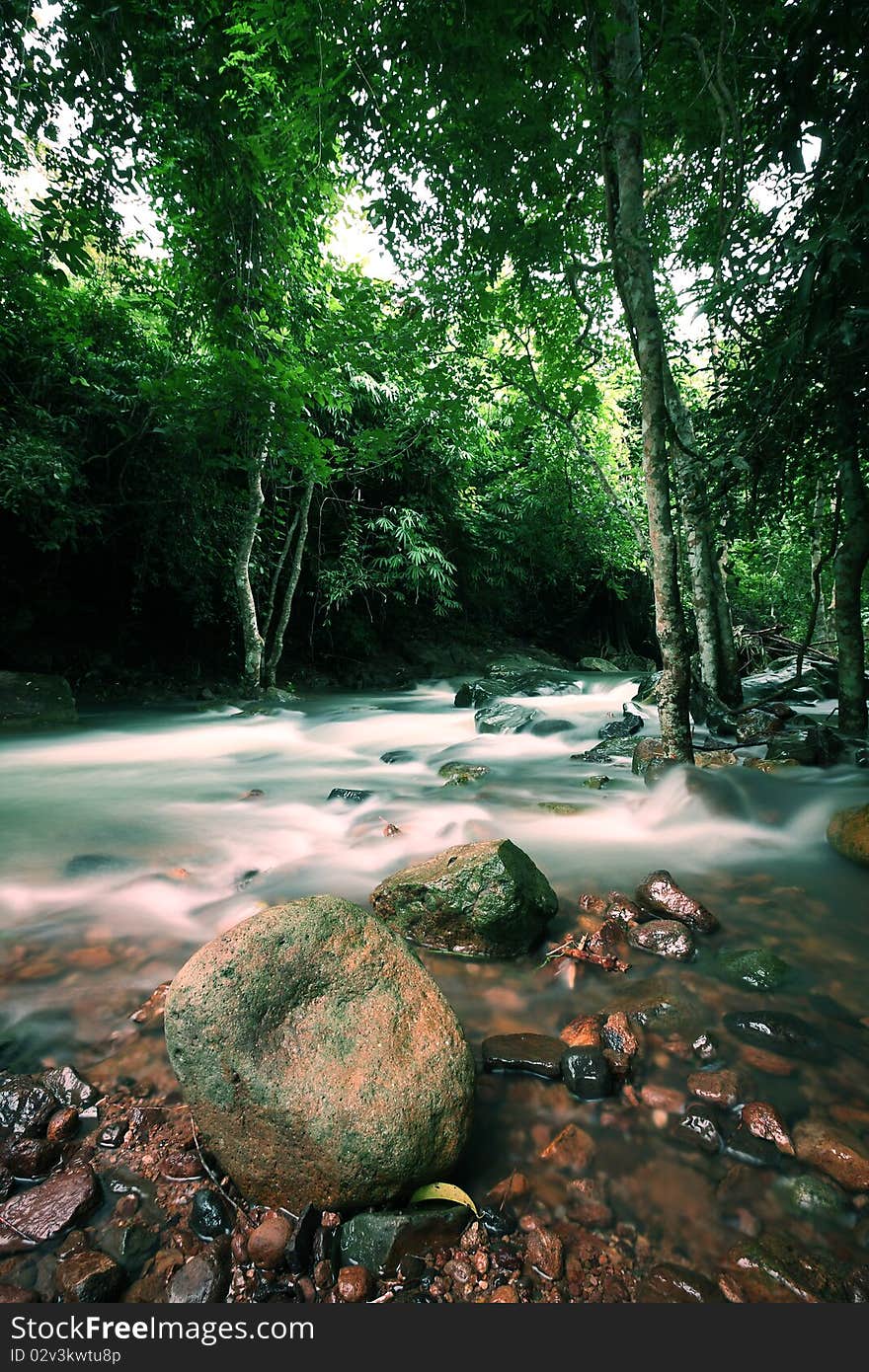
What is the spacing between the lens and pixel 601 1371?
1219mm

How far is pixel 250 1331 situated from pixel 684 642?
4.94 meters

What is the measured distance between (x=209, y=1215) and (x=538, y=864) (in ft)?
9.02

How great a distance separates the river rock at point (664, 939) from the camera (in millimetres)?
2775

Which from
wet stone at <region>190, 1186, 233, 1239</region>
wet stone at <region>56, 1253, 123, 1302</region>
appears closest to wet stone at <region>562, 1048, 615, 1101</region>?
wet stone at <region>190, 1186, 233, 1239</region>

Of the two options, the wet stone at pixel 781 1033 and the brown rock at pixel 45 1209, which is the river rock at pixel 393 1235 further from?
the wet stone at pixel 781 1033

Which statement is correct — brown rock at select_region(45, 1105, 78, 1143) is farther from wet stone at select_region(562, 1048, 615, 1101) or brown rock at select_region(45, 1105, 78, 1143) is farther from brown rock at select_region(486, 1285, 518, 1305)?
wet stone at select_region(562, 1048, 615, 1101)

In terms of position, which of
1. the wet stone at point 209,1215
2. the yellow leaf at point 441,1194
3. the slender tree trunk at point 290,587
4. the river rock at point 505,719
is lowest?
the yellow leaf at point 441,1194

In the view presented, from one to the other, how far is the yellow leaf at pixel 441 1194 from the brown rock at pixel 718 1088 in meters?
0.87

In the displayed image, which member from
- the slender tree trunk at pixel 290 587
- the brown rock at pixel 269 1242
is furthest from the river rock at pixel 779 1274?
the slender tree trunk at pixel 290 587

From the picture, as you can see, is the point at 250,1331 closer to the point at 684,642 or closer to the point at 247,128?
the point at 684,642

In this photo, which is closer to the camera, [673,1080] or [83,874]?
[673,1080]

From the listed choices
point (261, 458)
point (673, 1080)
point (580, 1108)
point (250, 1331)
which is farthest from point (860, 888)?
point (261, 458)

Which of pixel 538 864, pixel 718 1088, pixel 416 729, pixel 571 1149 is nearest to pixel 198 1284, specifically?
pixel 571 1149

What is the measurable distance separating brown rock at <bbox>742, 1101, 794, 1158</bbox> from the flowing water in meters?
0.07
